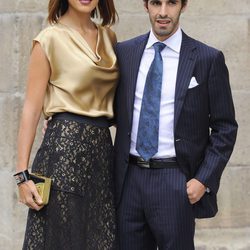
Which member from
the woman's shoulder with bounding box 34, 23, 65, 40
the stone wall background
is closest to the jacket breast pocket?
the woman's shoulder with bounding box 34, 23, 65, 40

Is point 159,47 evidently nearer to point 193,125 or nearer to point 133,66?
point 133,66

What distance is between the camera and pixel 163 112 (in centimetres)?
352

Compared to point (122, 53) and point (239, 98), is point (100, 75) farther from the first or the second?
point (239, 98)

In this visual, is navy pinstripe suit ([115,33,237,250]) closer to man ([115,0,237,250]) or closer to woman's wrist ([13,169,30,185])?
man ([115,0,237,250])

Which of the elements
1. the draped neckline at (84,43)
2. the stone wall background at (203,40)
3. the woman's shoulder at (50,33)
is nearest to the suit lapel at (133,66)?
the draped neckline at (84,43)

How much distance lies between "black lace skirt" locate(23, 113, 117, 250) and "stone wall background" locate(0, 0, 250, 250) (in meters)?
1.55

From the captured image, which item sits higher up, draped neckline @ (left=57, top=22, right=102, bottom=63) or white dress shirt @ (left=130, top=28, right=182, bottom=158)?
draped neckline @ (left=57, top=22, right=102, bottom=63)

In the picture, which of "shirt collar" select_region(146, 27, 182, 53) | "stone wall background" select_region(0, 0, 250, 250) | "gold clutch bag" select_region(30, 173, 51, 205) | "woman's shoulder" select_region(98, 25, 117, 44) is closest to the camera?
"gold clutch bag" select_region(30, 173, 51, 205)

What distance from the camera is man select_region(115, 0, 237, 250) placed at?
3504mm

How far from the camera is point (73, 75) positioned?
11.5ft

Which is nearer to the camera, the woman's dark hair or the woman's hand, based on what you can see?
the woman's hand

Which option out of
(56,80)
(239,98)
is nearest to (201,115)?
(56,80)

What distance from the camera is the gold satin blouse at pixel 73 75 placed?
3.51 metres

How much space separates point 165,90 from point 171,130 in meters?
0.19
